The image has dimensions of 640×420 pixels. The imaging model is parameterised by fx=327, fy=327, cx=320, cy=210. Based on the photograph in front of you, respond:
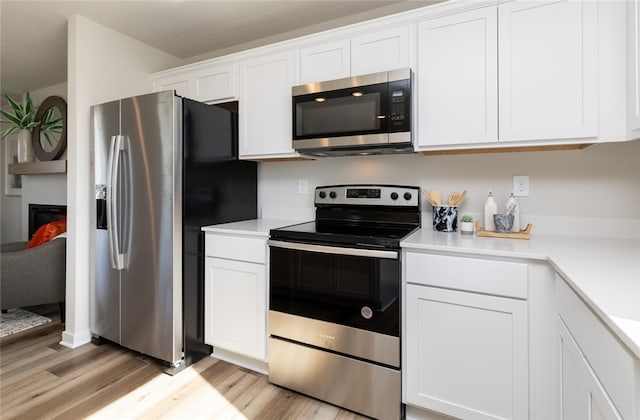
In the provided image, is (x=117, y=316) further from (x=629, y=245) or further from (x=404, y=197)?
(x=629, y=245)

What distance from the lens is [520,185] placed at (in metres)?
1.84

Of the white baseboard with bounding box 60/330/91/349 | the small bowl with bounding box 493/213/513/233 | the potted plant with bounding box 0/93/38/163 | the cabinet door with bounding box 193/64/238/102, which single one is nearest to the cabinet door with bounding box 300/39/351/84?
the cabinet door with bounding box 193/64/238/102

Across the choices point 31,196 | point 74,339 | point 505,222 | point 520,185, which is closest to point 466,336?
point 505,222

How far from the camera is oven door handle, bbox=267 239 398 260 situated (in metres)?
1.53

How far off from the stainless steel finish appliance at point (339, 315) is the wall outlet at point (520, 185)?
1.73 feet

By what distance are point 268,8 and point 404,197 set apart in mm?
1635

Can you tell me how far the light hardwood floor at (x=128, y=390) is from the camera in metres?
1.65

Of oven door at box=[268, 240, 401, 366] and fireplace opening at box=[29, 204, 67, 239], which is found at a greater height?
fireplace opening at box=[29, 204, 67, 239]

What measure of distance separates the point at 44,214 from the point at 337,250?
4.07m

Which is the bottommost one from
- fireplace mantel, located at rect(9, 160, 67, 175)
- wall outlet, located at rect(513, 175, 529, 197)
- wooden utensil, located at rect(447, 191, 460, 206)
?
wooden utensil, located at rect(447, 191, 460, 206)

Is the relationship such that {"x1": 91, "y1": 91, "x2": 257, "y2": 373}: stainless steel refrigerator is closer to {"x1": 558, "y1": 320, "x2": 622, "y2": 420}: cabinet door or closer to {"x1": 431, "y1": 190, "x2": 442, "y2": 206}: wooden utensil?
{"x1": 431, "y1": 190, "x2": 442, "y2": 206}: wooden utensil

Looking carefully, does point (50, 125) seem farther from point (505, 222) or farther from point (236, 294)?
point (505, 222)

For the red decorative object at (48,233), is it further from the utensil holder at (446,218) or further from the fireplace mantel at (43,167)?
the utensil holder at (446,218)

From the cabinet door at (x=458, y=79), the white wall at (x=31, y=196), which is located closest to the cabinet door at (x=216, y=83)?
the cabinet door at (x=458, y=79)
